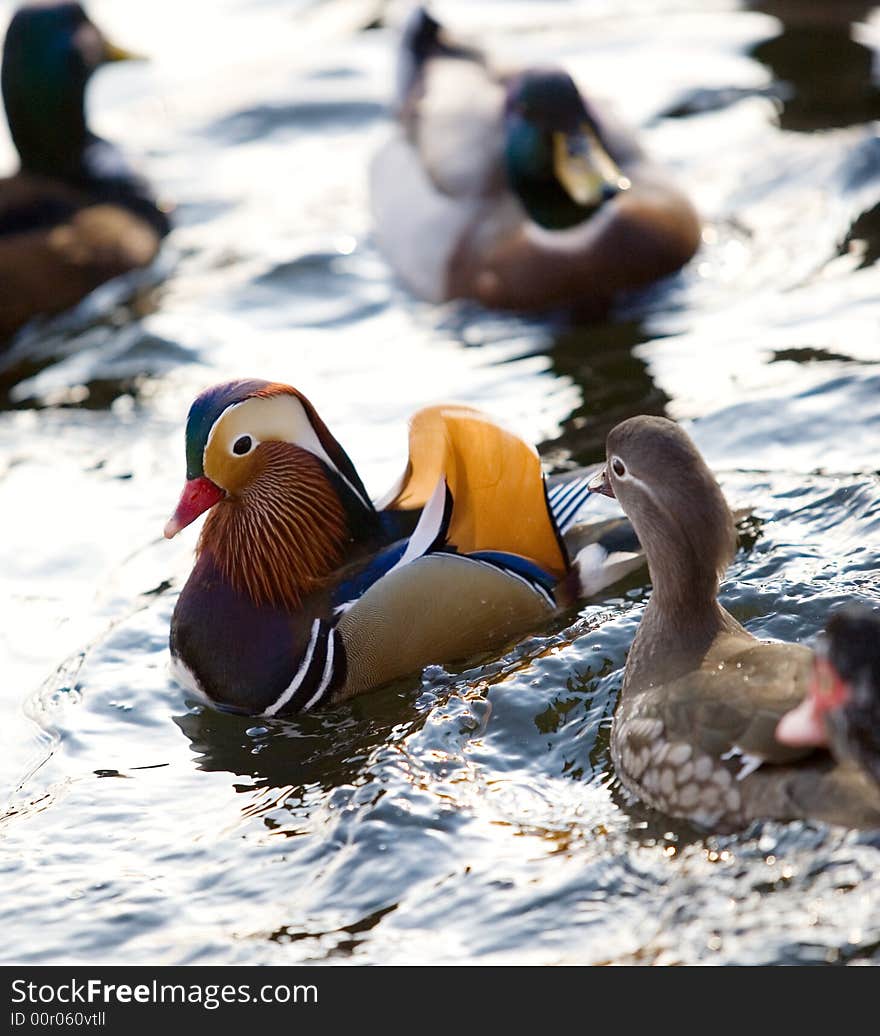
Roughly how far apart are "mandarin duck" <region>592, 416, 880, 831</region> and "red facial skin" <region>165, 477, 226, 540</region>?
1.26 meters

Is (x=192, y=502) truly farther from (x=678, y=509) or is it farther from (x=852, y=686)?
(x=852, y=686)

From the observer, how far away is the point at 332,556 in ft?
18.6

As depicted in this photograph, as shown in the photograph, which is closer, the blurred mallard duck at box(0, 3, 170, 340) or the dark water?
the dark water

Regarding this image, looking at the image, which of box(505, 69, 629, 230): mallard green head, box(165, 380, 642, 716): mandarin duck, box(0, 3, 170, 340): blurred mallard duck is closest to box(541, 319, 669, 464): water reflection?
box(505, 69, 629, 230): mallard green head

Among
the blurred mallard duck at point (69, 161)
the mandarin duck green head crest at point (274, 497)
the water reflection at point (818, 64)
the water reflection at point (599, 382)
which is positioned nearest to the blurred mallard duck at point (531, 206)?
the water reflection at point (599, 382)

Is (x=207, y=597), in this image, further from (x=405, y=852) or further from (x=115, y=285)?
(x=115, y=285)

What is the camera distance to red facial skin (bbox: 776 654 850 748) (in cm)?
392

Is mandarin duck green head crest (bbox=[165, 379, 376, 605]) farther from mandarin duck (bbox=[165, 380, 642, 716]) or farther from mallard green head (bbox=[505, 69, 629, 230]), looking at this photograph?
mallard green head (bbox=[505, 69, 629, 230])

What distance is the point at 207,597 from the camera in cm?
565

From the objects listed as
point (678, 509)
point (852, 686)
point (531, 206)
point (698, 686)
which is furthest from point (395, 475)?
point (852, 686)

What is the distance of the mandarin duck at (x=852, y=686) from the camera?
3879 mm

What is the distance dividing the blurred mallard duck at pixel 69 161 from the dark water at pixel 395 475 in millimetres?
212

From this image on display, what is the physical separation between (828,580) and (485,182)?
4.21 meters

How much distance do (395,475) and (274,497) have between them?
A: 1.61 metres
